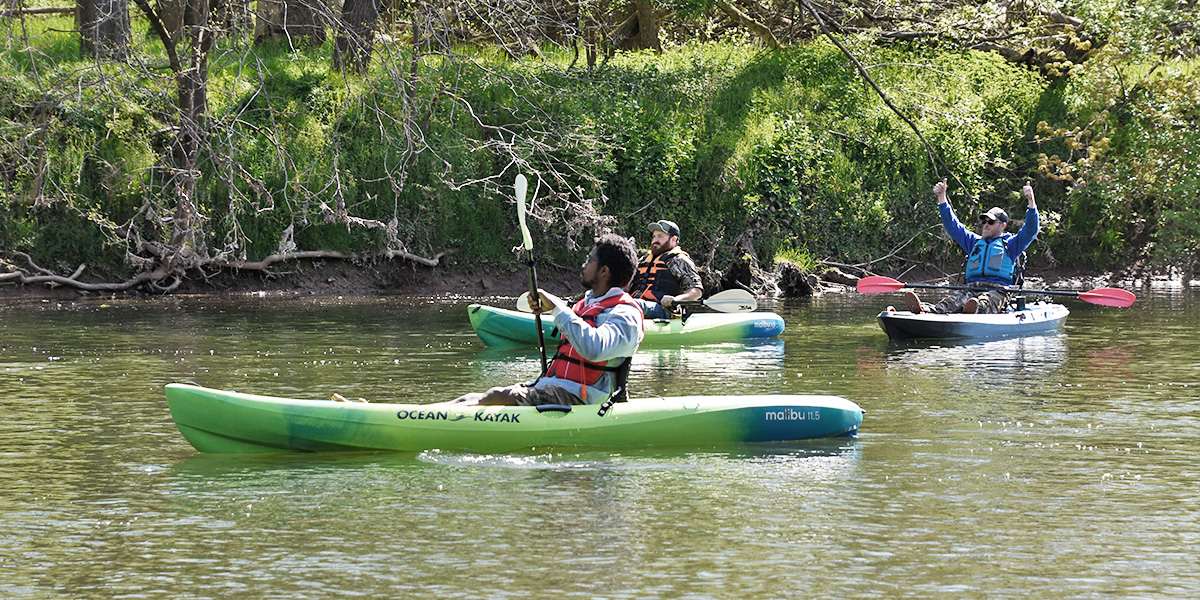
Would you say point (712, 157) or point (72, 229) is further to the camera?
point (712, 157)

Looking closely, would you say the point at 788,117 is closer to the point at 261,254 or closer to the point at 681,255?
the point at 261,254

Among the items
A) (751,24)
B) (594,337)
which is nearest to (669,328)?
(594,337)

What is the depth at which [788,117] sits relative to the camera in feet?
71.5

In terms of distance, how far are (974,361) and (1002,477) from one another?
489cm

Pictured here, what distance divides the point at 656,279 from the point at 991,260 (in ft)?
11.2

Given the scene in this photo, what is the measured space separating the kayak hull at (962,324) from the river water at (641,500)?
2.04 m

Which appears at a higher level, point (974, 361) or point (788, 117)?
point (788, 117)

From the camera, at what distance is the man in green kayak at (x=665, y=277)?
41.0ft

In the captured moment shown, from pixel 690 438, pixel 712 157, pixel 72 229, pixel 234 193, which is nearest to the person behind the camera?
pixel 690 438

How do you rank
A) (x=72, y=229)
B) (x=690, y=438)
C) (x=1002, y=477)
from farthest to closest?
(x=72, y=229)
(x=690, y=438)
(x=1002, y=477)

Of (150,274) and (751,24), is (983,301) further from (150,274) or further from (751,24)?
(150,274)

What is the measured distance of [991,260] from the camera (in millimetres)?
13766

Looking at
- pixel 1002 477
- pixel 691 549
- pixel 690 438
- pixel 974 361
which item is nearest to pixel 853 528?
pixel 691 549

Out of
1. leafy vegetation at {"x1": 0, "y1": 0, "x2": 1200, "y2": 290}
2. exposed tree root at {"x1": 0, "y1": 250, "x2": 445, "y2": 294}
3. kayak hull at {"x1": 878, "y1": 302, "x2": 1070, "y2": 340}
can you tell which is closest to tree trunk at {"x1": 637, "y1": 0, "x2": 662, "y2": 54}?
leafy vegetation at {"x1": 0, "y1": 0, "x2": 1200, "y2": 290}
